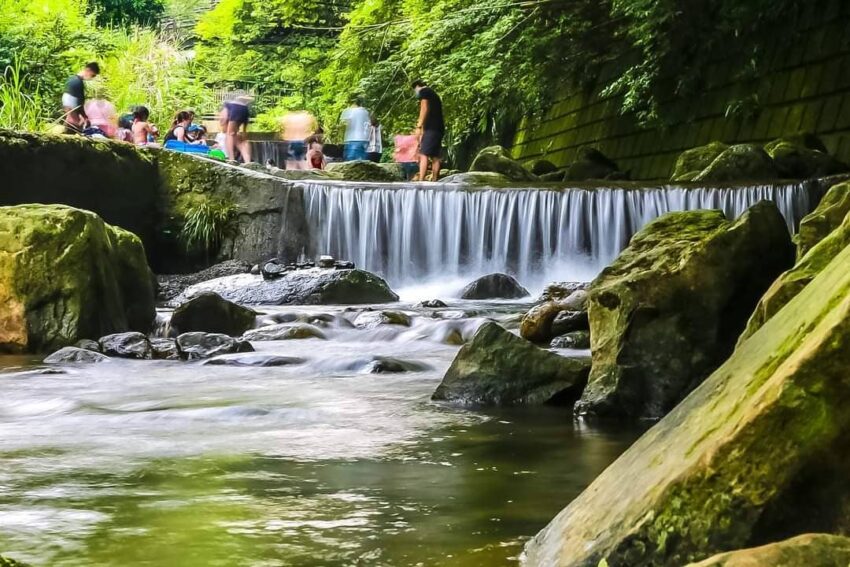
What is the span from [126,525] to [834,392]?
6.45ft

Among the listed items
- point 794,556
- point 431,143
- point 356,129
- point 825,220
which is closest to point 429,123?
point 431,143

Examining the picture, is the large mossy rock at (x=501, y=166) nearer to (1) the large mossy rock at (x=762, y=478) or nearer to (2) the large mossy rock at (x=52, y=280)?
(2) the large mossy rock at (x=52, y=280)

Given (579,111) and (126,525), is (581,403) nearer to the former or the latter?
(126,525)

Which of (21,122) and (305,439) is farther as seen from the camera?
(21,122)

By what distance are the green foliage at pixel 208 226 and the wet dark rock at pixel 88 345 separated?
6.53 m

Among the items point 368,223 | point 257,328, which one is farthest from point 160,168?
point 257,328

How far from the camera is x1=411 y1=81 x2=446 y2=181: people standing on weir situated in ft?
54.9

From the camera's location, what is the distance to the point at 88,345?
8258 millimetres

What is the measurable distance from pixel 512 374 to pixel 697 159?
10.9 metres

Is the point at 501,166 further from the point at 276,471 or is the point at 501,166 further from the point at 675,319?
the point at 276,471

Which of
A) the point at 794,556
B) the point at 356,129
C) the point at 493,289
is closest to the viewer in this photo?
the point at 794,556

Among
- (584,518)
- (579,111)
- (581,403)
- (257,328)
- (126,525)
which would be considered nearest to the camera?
(584,518)

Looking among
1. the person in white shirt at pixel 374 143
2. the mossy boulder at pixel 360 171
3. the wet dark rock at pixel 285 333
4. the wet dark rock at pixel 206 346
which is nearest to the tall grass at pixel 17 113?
the mossy boulder at pixel 360 171

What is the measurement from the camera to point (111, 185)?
1460 centimetres
